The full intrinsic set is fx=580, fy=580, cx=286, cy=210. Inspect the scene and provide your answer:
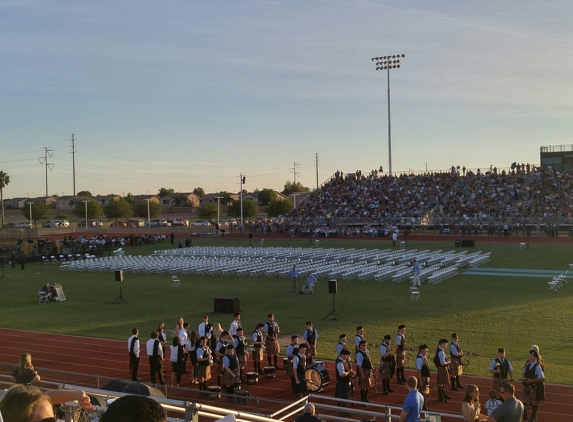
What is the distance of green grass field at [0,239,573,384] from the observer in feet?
57.5

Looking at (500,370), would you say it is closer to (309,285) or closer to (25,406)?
(25,406)

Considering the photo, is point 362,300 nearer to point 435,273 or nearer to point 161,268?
point 435,273

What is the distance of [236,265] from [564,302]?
1849 centimetres

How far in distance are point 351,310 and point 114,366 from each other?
9.88 m

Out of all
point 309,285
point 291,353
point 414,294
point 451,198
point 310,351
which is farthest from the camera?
point 451,198

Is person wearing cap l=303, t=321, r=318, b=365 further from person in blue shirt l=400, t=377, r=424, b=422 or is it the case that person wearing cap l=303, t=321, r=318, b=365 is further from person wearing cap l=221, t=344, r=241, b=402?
person in blue shirt l=400, t=377, r=424, b=422

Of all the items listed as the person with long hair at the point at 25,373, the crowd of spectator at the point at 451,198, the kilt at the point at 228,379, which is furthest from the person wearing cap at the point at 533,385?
the crowd of spectator at the point at 451,198

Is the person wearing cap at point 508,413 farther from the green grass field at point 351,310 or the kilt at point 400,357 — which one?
the green grass field at point 351,310

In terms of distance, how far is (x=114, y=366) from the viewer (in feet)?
52.0

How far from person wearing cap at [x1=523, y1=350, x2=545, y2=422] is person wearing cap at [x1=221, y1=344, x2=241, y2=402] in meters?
5.99

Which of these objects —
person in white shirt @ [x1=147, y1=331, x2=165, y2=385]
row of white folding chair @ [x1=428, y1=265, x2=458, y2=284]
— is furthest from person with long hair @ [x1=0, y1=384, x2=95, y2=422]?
row of white folding chair @ [x1=428, y1=265, x2=458, y2=284]

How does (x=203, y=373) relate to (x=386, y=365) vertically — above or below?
below

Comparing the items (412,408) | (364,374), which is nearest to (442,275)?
(364,374)

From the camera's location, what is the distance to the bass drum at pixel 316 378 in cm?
1276
